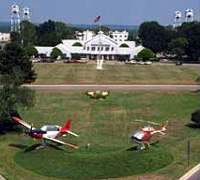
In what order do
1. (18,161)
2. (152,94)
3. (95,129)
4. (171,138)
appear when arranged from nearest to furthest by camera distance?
(18,161) < (171,138) < (95,129) < (152,94)

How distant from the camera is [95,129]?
112 ft

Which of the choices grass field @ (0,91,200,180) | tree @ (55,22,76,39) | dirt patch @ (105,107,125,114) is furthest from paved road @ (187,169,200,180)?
tree @ (55,22,76,39)

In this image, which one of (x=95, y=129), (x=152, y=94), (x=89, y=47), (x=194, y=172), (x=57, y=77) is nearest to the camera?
(x=194, y=172)

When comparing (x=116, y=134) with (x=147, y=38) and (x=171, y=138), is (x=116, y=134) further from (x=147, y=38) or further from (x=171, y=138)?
(x=147, y=38)

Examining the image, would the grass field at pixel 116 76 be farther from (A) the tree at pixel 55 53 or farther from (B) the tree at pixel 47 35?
(B) the tree at pixel 47 35

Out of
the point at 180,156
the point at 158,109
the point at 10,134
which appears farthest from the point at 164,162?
the point at 158,109

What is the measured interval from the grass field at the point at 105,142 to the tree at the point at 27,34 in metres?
64.6

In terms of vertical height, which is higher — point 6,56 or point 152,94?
point 6,56

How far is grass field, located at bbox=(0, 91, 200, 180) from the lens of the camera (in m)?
24.8

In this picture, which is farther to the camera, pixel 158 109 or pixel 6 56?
pixel 6 56

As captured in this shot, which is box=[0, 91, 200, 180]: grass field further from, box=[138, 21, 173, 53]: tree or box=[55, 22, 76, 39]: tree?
box=[55, 22, 76, 39]: tree

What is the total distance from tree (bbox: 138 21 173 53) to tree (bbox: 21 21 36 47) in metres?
23.7

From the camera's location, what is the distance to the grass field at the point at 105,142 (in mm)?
A: 24812

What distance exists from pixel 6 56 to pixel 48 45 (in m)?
69.5
